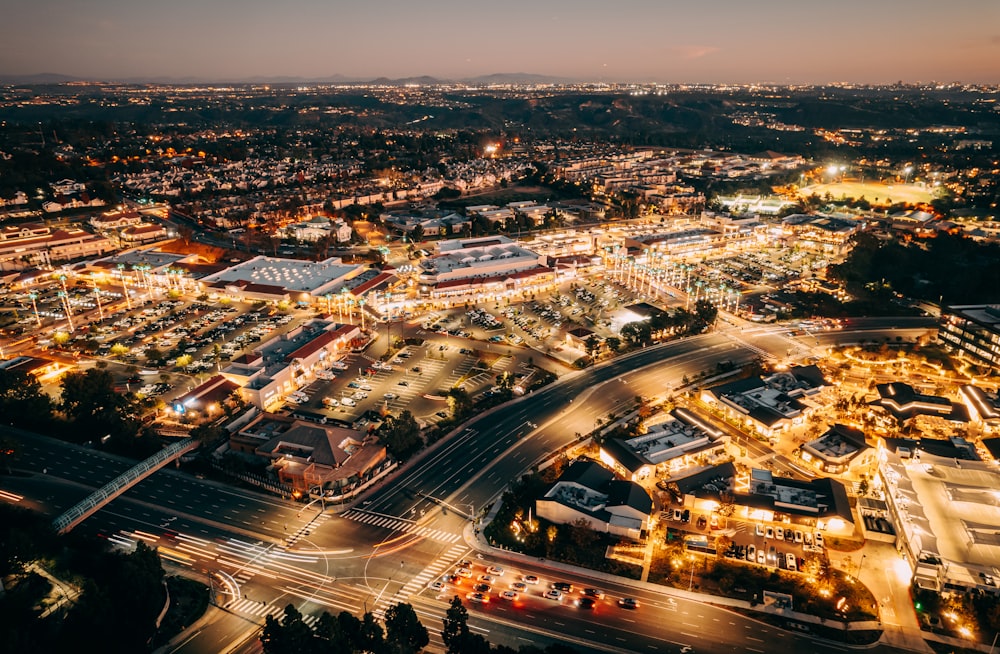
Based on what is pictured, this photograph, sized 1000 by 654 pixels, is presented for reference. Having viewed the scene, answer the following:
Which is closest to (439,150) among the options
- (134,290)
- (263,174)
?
(263,174)

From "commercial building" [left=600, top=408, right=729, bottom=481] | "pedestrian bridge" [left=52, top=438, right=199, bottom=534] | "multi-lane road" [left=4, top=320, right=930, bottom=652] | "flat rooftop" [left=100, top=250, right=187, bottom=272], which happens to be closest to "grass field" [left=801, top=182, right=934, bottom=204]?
"commercial building" [left=600, top=408, right=729, bottom=481]

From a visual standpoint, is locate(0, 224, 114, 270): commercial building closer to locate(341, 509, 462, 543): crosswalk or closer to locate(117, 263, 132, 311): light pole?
locate(117, 263, 132, 311): light pole

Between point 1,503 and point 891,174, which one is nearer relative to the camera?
point 1,503

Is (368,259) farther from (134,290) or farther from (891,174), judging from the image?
(891,174)

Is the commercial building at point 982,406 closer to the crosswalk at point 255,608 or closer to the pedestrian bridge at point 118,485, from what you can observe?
the crosswalk at point 255,608

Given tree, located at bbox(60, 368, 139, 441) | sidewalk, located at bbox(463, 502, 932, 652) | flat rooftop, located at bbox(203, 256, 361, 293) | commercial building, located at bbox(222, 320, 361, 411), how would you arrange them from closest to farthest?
sidewalk, located at bbox(463, 502, 932, 652), tree, located at bbox(60, 368, 139, 441), commercial building, located at bbox(222, 320, 361, 411), flat rooftop, located at bbox(203, 256, 361, 293)

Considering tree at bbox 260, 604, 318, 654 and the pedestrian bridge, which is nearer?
tree at bbox 260, 604, 318, 654
